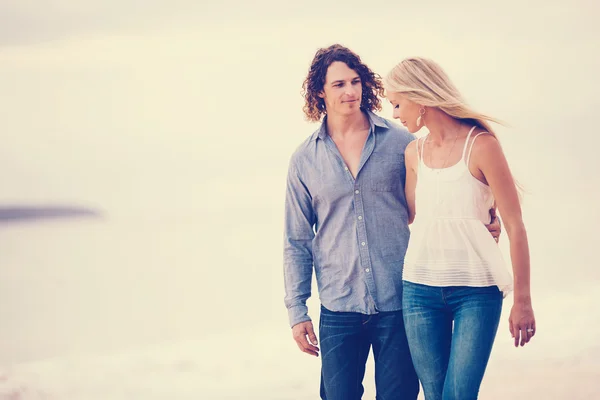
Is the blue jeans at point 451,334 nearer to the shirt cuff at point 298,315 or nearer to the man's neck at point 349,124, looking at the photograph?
the shirt cuff at point 298,315

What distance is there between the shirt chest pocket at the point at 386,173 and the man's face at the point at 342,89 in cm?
18

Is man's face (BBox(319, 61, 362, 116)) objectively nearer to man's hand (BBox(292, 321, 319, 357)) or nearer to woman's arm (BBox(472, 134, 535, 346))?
woman's arm (BBox(472, 134, 535, 346))

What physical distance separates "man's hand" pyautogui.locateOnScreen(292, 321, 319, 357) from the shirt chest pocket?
478 mm

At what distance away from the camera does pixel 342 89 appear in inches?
103

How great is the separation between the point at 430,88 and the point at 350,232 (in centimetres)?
49

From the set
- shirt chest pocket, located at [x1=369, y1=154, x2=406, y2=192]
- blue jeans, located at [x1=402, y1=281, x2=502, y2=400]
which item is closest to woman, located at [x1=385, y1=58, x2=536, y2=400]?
blue jeans, located at [x1=402, y1=281, x2=502, y2=400]

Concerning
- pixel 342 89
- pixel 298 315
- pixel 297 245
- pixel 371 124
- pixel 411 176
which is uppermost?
pixel 342 89

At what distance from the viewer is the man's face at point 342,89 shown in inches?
102

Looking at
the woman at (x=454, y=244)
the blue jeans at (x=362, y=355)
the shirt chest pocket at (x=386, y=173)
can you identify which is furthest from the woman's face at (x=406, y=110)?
the blue jeans at (x=362, y=355)

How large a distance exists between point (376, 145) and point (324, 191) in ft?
0.67

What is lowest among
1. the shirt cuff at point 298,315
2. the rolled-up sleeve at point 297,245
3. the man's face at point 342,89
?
the shirt cuff at point 298,315

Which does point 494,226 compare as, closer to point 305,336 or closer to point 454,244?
point 454,244

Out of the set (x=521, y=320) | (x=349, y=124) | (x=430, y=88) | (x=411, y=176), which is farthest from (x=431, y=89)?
(x=521, y=320)

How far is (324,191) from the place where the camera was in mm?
2574
